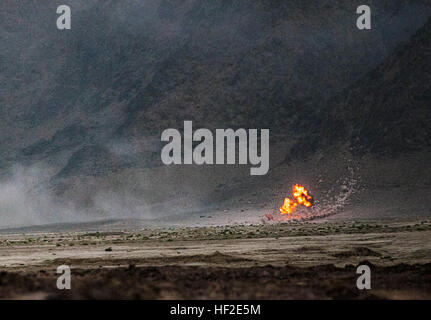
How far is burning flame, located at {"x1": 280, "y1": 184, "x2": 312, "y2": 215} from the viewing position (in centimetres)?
11156

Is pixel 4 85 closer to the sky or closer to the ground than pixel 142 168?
closer to the sky

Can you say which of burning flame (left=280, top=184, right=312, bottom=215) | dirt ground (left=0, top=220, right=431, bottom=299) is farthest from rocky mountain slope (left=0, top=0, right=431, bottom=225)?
dirt ground (left=0, top=220, right=431, bottom=299)

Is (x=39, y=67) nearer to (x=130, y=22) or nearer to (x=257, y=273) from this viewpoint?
(x=130, y=22)

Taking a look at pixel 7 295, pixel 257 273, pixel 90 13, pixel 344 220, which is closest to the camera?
pixel 7 295

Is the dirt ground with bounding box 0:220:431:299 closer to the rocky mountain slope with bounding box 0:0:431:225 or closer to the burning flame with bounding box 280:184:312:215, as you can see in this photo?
the burning flame with bounding box 280:184:312:215

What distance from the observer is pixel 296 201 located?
4505 inches

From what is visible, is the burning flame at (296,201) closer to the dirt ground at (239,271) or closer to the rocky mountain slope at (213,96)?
the rocky mountain slope at (213,96)

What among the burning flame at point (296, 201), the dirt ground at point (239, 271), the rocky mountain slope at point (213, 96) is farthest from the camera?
the rocky mountain slope at point (213, 96)

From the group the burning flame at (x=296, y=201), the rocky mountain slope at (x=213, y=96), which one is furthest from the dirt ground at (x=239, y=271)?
the rocky mountain slope at (x=213, y=96)

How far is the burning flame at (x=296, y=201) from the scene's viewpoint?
4392 inches

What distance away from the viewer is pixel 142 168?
145250mm

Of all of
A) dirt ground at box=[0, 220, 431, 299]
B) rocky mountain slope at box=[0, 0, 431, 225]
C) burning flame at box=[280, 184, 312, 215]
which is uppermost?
rocky mountain slope at box=[0, 0, 431, 225]
